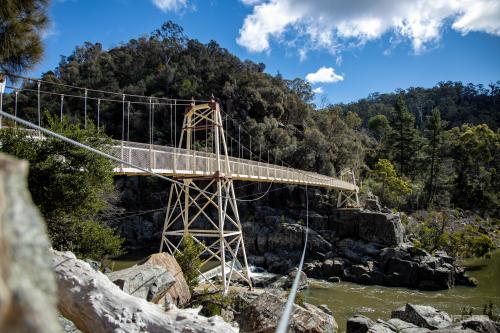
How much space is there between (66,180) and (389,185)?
1251 inches

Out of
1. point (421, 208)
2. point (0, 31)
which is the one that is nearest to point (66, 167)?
point (0, 31)

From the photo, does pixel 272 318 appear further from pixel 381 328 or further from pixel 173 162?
pixel 173 162

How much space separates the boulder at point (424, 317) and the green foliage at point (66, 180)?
795cm

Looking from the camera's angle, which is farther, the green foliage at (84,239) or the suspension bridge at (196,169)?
the suspension bridge at (196,169)

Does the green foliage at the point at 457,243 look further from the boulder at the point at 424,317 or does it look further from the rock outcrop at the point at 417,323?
the rock outcrop at the point at 417,323

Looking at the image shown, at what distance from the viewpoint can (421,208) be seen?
128 ft

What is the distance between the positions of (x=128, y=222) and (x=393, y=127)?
30906 millimetres

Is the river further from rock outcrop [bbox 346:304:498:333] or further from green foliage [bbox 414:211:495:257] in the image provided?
green foliage [bbox 414:211:495:257]

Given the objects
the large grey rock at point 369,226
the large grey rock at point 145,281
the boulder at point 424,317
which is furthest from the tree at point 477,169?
the large grey rock at point 145,281

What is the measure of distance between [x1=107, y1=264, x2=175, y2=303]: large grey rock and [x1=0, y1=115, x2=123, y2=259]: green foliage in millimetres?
2740

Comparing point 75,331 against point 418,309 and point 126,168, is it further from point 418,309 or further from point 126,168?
point 418,309

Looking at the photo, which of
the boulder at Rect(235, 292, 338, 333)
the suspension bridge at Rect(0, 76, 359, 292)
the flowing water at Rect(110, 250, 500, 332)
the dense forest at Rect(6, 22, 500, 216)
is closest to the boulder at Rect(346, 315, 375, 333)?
the boulder at Rect(235, 292, 338, 333)

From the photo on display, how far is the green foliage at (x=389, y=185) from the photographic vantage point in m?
35.2

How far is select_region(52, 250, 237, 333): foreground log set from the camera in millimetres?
3584
